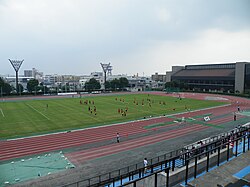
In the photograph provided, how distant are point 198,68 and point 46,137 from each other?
88.6 metres

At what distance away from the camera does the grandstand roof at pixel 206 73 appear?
3228 inches

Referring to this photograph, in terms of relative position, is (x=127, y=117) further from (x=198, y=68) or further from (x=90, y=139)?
(x=198, y=68)

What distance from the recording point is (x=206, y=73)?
89750 mm

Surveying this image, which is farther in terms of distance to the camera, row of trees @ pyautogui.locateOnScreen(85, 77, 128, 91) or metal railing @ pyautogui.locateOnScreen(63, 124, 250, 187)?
row of trees @ pyautogui.locateOnScreen(85, 77, 128, 91)

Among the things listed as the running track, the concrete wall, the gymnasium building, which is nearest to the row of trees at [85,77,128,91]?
the gymnasium building

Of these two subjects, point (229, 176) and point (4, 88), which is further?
point (4, 88)

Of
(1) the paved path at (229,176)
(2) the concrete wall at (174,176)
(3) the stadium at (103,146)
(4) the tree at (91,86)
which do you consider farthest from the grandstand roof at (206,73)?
(2) the concrete wall at (174,176)

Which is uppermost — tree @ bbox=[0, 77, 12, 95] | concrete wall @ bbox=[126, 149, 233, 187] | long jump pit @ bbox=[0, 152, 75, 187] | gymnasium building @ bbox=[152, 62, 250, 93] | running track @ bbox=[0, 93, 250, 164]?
gymnasium building @ bbox=[152, 62, 250, 93]

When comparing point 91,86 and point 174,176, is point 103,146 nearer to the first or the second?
point 174,176

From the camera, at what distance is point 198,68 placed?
9881cm

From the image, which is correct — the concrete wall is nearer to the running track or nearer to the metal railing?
the metal railing

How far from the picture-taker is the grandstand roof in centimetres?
8199

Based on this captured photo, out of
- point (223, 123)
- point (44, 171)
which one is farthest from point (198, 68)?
point (44, 171)

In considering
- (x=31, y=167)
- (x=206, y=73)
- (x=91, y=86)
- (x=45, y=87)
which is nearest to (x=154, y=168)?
(x=31, y=167)
